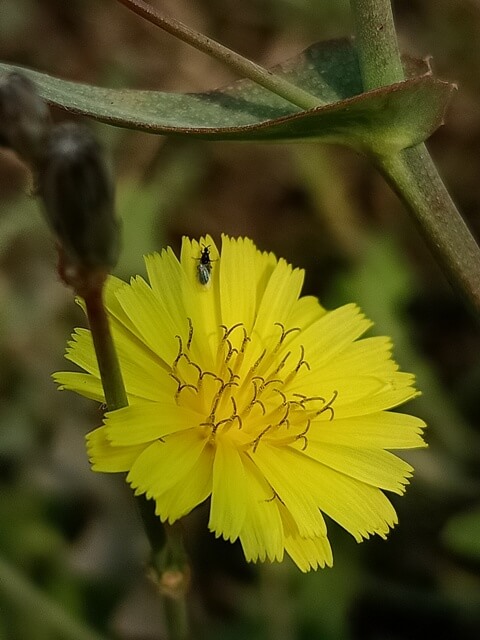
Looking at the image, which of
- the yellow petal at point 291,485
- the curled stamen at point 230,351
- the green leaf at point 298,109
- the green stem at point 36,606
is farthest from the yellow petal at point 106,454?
the green stem at point 36,606

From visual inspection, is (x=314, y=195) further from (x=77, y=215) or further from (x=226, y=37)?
(x=77, y=215)

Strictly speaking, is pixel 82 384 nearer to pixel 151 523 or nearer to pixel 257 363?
pixel 151 523

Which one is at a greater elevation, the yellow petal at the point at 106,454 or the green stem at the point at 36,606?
the yellow petal at the point at 106,454

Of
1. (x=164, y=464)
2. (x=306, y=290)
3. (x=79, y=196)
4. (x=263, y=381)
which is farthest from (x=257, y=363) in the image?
(x=306, y=290)

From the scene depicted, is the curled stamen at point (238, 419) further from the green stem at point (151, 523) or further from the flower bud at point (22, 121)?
the flower bud at point (22, 121)

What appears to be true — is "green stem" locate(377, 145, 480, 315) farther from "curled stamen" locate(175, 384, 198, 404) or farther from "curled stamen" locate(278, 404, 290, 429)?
"curled stamen" locate(175, 384, 198, 404)

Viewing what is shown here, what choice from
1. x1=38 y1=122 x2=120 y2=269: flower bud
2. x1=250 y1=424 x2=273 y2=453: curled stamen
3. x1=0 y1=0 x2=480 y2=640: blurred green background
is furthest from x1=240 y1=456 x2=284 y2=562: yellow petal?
x1=0 y1=0 x2=480 y2=640: blurred green background
